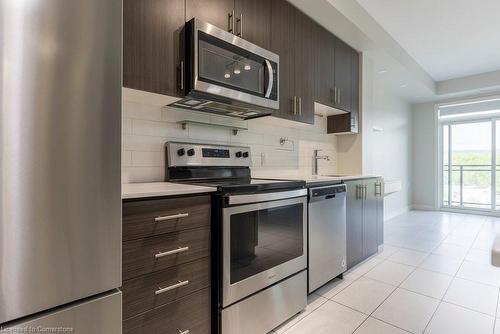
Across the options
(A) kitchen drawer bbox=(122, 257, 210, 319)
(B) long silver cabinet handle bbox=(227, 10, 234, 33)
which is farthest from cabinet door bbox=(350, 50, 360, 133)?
(A) kitchen drawer bbox=(122, 257, 210, 319)

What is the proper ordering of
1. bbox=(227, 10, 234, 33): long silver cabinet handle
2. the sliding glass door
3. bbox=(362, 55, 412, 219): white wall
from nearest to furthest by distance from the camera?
bbox=(227, 10, 234, 33): long silver cabinet handle → bbox=(362, 55, 412, 219): white wall → the sliding glass door

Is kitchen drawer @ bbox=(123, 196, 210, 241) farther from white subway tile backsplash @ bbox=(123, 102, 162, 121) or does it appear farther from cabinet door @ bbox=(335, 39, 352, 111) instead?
cabinet door @ bbox=(335, 39, 352, 111)

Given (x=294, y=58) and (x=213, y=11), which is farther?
(x=294, y=58)

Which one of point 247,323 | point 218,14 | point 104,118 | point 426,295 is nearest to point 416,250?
point 426,295

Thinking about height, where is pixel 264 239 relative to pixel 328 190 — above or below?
below

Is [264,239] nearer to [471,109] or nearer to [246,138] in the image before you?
[246,138]

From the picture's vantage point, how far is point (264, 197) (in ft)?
5.38

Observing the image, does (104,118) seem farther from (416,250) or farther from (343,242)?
(416,250)

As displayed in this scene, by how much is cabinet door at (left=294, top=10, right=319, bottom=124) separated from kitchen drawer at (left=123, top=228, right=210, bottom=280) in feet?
4.92

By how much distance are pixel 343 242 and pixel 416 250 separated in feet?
5.29

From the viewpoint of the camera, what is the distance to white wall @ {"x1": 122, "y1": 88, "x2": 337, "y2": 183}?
1.70 meters

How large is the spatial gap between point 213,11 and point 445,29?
10.5 feet

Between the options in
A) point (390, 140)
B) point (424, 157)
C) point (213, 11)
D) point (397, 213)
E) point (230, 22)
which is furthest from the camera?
point (424, 157)

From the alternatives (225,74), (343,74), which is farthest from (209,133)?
(343,74)
